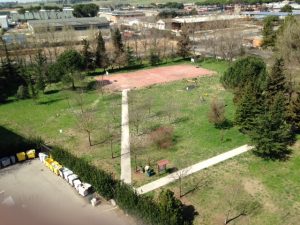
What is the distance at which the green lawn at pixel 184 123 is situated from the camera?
25141 millimetres

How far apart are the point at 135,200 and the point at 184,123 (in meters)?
14.1

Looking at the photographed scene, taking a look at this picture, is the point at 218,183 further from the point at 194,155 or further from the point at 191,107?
the point at 191,107

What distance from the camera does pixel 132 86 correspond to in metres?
43.6

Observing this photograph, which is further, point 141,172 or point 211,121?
point 211,121

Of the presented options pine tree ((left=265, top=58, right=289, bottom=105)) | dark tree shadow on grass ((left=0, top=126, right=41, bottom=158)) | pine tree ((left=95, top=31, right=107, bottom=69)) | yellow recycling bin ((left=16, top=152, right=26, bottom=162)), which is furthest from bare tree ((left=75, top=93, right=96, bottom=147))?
pine tree ((left=265, top=58, right=289, bottom=105))

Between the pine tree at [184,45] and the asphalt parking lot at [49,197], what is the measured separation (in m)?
37.5

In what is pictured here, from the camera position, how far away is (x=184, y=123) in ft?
102

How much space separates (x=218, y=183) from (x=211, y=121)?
9.46 metres

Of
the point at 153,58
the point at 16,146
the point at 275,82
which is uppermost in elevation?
the point at 275,82

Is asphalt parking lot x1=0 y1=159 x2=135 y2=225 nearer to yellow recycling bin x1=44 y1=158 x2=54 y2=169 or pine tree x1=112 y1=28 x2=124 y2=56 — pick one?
yellow recycling bin x1=44 y1=158 x2=54 y2=169

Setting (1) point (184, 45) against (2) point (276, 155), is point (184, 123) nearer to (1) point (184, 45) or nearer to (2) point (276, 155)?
(2) point (276, 155)

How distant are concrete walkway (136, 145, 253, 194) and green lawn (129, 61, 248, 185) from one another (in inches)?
20.0

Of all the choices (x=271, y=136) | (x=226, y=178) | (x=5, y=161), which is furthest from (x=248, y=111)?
(x=5, y=161)

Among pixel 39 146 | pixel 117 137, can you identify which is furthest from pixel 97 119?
pixel 39 146
